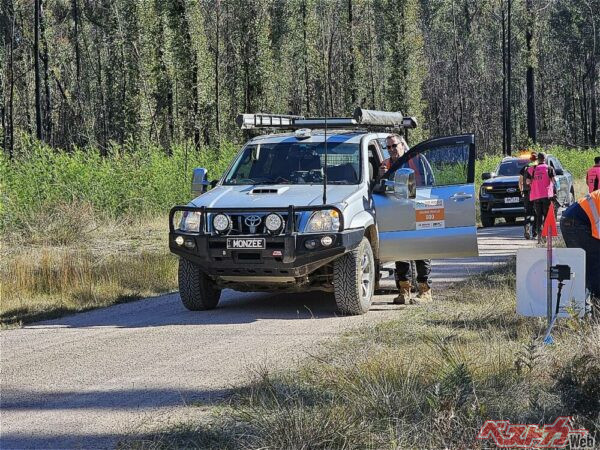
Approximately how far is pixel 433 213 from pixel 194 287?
9.31 feet

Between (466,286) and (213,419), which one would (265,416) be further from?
(466,286)

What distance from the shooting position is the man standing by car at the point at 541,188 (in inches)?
656

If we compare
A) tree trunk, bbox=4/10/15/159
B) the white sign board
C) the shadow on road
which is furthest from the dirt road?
tree trunk, bbox=4/10/15/159

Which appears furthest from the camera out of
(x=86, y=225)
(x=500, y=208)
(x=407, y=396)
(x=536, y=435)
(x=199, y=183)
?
(x=500, y=208)

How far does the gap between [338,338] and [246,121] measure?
3.77 m

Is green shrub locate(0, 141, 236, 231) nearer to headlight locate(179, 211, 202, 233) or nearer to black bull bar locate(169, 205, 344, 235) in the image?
headlight locate(179, 211, 202, 233)

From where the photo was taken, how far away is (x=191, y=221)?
9180mm

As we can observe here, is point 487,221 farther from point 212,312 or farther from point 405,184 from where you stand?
point 212,312

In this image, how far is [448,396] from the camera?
493 centimetres

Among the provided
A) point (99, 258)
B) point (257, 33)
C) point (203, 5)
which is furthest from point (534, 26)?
point (99, 258)

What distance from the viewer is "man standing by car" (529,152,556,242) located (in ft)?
54.6

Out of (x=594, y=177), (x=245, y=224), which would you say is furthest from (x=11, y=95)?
(x=245, y=224)

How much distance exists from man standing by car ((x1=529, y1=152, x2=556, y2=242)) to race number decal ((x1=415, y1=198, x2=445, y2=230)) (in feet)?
25.0

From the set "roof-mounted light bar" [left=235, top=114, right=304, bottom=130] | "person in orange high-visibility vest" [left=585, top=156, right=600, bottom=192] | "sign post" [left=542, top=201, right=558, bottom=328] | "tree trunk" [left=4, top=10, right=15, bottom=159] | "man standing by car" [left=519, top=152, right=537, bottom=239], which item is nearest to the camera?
"sign post" [left=542, top=201, right=558, bottom=328]
